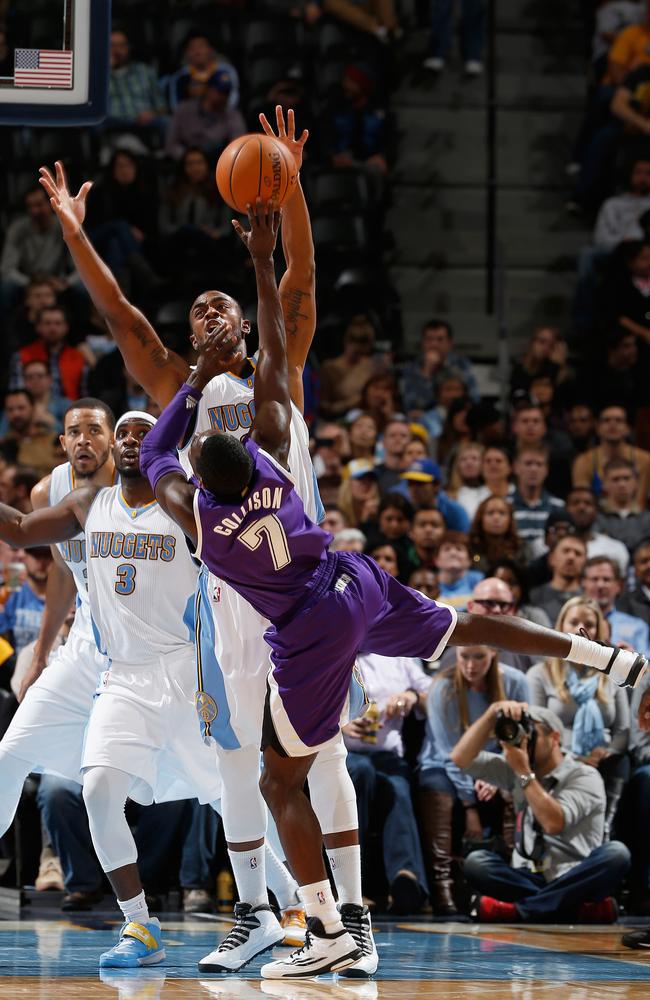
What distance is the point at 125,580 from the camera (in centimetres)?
611

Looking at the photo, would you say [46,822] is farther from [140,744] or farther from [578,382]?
[578,382]

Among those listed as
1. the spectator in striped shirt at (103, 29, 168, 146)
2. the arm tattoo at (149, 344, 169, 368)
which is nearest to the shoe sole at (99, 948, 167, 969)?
the arm tattoo at (149, 344, 169, 368)

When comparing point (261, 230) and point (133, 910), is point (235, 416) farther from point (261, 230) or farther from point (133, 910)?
point (133, 910)

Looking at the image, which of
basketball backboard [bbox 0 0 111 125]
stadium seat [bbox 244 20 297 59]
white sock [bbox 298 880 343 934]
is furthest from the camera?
stadium seat [bbox 244 20 297 59]

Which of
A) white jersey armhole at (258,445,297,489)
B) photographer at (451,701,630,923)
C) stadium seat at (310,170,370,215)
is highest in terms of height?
stadium seat at (310,170,370,215)

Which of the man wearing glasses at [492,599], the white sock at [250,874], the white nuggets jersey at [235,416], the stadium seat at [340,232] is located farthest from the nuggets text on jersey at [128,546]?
the stadium seat at [340,232]

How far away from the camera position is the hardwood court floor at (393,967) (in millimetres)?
4973

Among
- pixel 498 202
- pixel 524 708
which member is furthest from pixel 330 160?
pixel 524 708

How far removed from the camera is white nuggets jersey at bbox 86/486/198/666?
611 cm

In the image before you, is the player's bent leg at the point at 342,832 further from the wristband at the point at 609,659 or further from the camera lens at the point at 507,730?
the camera lens at the point at 507,730

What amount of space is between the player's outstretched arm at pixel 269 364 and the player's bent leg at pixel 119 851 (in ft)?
4.69

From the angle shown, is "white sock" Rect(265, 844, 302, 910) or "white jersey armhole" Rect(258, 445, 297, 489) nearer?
"white jersey armhole" Rect(258, 445, 297, 489)

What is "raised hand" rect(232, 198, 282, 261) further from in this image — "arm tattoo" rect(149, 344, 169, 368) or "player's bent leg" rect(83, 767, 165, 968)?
"player's bent leg" rect(83, 767, 165, 968)

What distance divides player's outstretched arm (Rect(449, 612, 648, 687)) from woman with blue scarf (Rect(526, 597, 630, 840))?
7.85 feet
